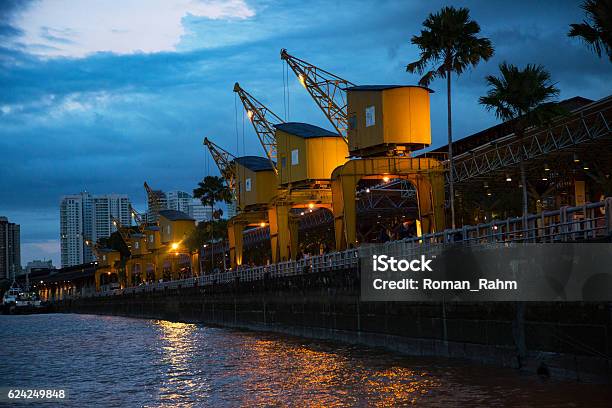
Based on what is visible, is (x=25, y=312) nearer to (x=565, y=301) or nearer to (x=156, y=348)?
(x=156, y=348)

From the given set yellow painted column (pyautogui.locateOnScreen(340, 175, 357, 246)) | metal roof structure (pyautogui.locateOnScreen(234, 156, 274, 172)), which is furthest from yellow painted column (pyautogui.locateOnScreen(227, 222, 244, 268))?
yellow painted column (pyautogui.locateOnScreen(340, 175, 357, 246))

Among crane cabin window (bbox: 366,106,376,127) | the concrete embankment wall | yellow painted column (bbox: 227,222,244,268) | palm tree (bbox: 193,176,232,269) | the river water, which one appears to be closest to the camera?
the concrete embankment wall

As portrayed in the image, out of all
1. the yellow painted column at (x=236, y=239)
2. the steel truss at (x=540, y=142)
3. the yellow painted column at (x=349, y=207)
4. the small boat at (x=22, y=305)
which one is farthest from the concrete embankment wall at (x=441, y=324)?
the small boat at (x=22, y=305)

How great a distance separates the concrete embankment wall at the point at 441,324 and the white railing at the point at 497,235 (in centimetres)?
90

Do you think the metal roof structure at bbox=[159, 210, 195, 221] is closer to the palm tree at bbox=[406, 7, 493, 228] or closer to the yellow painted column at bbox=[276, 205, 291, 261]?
the yellow painted column at bbox=[276, 205, 291, 261]

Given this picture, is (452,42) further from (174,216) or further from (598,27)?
(174,216)

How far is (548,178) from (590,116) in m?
19.4

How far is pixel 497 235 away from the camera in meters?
27.3

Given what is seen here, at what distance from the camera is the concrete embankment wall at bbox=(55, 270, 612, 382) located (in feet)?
70.3

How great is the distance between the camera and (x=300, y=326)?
1905 inches

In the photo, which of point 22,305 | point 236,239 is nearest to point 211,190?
point 236,239

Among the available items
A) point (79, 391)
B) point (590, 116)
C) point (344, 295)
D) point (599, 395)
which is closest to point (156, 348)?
point (344, 295)

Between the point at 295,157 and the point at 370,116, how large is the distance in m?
13.3

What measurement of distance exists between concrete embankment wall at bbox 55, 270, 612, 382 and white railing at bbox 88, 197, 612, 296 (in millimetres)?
902
